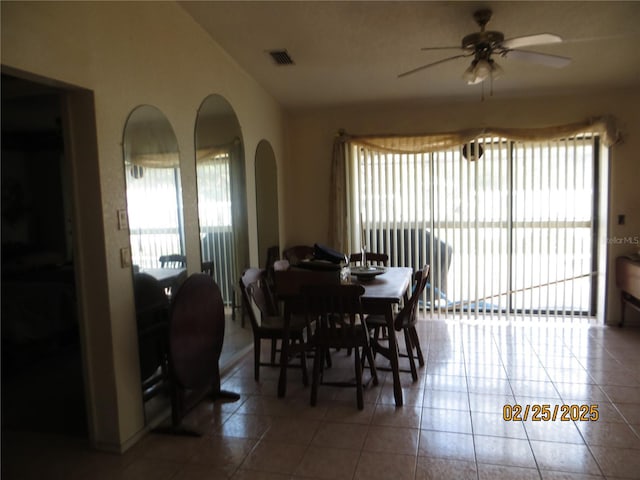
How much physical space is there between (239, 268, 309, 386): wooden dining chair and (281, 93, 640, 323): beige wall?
144 centimetres

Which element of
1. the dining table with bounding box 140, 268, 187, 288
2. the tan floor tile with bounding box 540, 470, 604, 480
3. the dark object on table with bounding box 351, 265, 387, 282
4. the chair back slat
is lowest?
the tan floor tile with bounding box 540, 470, 604, 480

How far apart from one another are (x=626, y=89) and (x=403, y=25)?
2794mm

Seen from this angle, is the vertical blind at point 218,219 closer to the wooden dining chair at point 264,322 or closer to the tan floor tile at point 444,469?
the wooden dining chair at point 264,322

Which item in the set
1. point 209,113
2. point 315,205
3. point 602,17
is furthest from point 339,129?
point 602,17

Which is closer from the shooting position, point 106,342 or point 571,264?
point 106,342

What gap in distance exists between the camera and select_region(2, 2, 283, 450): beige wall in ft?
6.34

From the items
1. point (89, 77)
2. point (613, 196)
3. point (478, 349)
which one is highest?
point (89, 77)

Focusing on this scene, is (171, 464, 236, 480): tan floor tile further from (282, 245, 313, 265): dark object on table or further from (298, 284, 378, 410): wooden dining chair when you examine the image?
(282, 245, 313, 265): dark object on table

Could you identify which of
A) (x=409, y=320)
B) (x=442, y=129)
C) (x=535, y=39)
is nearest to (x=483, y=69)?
(x=535, y=39)

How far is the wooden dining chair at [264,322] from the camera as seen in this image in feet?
10.5

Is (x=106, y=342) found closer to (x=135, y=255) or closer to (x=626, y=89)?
(x=135, y=255)

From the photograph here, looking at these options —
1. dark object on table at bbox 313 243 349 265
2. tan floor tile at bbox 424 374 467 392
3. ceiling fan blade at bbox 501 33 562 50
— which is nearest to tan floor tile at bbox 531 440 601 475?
tan floor tile at bbox 424 374 467 392

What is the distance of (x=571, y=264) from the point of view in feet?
15.4
